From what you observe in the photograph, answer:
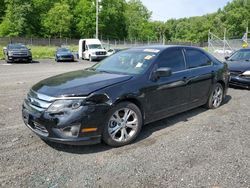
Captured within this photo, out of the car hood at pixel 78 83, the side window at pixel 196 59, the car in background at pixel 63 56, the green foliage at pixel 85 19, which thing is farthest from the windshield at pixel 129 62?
the green foliage at pixel 85 19

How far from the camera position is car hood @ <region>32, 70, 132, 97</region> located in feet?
13.0

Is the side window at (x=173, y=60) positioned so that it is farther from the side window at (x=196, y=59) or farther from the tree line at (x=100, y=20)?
the tree line at (x=100, y=20)

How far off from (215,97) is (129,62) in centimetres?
261

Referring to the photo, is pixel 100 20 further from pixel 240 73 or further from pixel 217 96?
pixel 217 96

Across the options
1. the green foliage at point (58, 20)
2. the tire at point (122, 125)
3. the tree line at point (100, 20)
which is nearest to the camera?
the tire at point (122, 125)

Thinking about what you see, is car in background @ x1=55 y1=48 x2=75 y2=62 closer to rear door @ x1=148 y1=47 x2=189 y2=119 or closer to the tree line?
rear door @ x1=148 y1=47 x2=189 y2=119

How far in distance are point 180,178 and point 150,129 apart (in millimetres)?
1804

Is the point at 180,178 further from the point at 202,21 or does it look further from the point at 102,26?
the point at 202,21

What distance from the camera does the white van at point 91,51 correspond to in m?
27.2

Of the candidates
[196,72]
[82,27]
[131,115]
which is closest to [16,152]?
[131,115]

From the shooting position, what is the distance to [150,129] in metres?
5.15

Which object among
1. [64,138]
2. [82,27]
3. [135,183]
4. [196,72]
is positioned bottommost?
[135,183]

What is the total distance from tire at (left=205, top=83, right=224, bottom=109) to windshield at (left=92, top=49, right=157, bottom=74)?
7.00 ft

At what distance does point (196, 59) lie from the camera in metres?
5.98
